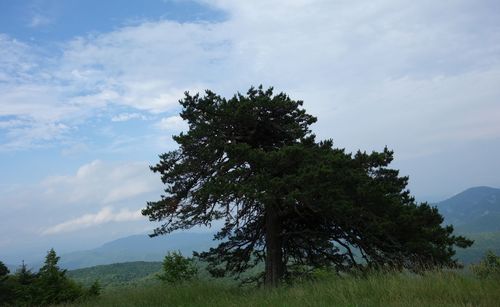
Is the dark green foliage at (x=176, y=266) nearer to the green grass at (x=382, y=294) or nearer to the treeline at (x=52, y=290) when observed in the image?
the treeline at (x=52, y=290)

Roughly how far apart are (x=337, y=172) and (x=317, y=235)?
3.68 meters

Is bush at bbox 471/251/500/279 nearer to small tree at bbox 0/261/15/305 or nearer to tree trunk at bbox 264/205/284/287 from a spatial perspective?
tree trunk at bbox 264/205/284/287

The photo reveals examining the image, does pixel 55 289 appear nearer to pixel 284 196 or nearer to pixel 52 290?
pixel 52 290

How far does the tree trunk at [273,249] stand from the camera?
1561cm

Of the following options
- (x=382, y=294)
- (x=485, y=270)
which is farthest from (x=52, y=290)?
(x=485, y=270)

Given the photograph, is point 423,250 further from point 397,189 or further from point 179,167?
point 179,167

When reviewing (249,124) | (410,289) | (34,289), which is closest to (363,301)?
(410,289)

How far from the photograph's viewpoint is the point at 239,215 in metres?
16.5

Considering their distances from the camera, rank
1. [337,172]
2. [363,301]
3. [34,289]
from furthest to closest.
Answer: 1. [34,289]
2. [337,172]
3. [363,301]

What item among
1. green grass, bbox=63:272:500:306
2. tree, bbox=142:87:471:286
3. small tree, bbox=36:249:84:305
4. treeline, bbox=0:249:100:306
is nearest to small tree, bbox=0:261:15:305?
treeline, bbox=0:249:100:306

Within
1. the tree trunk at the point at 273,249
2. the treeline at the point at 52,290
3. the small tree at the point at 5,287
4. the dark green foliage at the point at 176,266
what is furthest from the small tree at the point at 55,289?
the small tree at the point at 5,287

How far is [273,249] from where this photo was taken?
1578cm

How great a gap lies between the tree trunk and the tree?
0.04 meters

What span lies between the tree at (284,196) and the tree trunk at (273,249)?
0.04 meters
